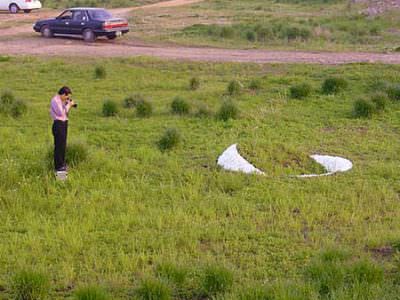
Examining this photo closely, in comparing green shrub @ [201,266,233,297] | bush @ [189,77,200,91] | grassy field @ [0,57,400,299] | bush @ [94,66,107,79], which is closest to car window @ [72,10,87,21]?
bush @ [94,66,107,79]

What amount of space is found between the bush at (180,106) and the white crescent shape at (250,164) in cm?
315

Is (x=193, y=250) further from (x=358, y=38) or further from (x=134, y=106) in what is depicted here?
(x=358, y=38)

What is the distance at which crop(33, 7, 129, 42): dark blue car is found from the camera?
89.4 feet

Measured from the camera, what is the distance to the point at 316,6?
4706 cm

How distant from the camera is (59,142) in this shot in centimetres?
970

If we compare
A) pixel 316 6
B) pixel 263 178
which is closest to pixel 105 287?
pixel 263 178

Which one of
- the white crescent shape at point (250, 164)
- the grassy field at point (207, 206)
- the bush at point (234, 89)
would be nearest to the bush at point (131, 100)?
the grassy field at point (207, 206)

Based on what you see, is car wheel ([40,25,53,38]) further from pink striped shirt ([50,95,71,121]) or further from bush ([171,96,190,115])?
pink striped shirt ([50,95,71,121])

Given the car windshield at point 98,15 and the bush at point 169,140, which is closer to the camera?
the bush at point 169,140

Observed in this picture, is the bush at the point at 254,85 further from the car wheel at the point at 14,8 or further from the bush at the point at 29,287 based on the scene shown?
the car wheel at the point at 14,8

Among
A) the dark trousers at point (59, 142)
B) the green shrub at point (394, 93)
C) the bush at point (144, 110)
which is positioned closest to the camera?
the dark trousers at point (59, 142)

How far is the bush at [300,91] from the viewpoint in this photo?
15.6 metres

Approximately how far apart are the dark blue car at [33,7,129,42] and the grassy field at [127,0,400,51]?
1.42m

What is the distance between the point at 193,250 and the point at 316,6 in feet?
137
